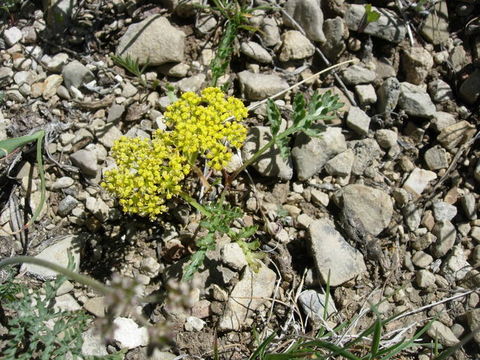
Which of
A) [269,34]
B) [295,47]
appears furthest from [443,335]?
[269,34]

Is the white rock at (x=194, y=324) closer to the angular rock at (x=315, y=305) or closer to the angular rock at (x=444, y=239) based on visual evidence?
the angular rock at (x=315, y=305)

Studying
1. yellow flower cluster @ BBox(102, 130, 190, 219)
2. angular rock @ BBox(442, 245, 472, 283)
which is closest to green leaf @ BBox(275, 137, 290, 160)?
yellow flower cluster @ BBox(102, 130, 190, 219)

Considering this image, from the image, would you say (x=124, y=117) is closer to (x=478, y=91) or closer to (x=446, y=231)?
(x=446, y=231)

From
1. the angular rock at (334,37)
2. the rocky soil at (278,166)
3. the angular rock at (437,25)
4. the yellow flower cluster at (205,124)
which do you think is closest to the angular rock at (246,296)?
the rocky soil at (278,166)

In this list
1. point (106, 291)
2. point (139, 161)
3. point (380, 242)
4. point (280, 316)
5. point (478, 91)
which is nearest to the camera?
point (106, 291)

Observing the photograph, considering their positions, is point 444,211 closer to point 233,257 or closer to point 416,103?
point 416,103

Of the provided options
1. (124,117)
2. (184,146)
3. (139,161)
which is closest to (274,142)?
(184,146)

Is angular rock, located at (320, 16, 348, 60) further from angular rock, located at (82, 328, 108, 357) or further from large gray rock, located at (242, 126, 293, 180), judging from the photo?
angular rock, located at (82, 328, 108, 357)
